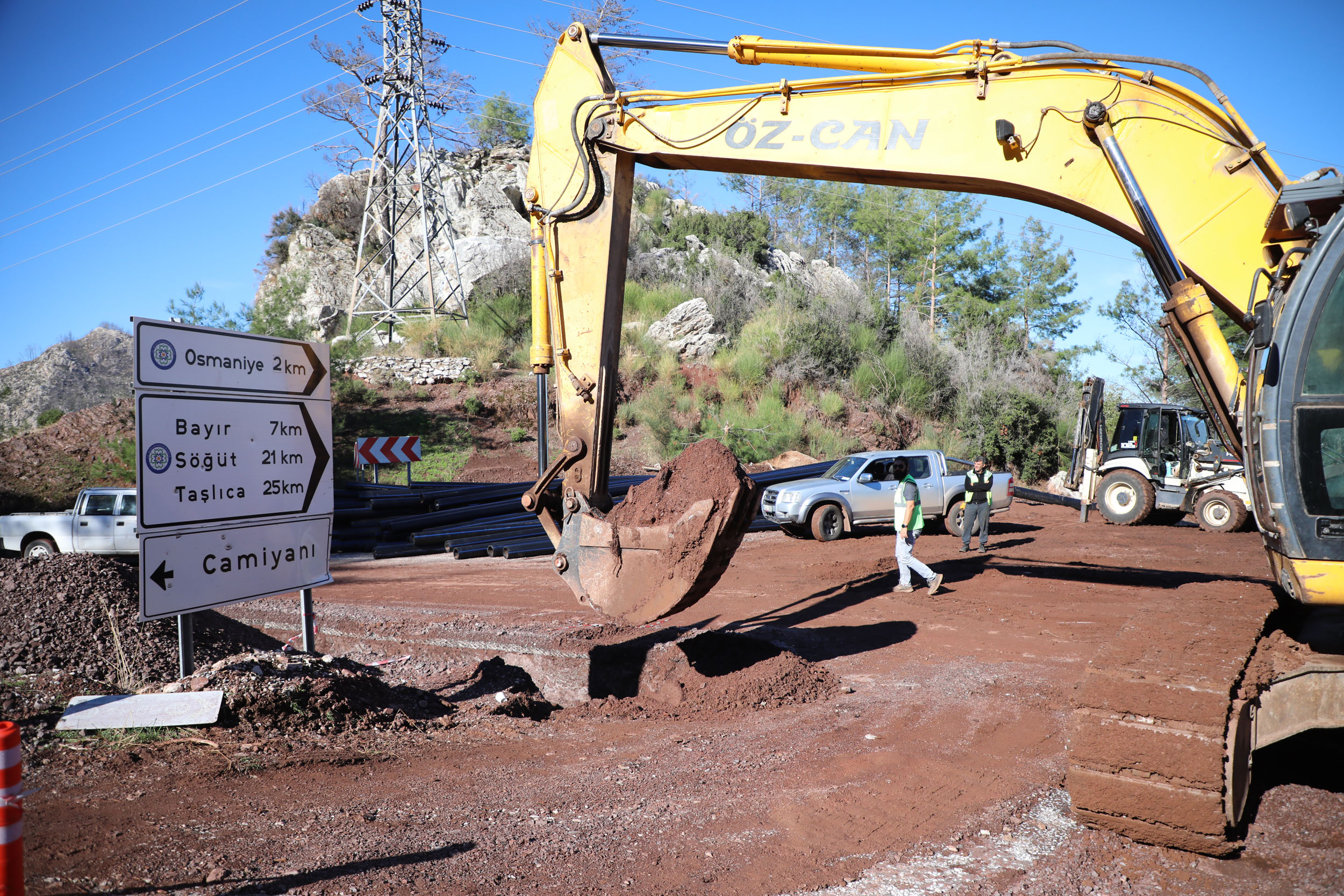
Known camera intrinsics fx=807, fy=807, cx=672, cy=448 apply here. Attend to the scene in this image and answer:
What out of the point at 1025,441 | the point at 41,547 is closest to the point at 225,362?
the point at 41,547

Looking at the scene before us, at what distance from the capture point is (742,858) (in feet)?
12.6

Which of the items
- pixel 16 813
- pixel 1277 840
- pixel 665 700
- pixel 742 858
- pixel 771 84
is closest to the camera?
pixel 16 813

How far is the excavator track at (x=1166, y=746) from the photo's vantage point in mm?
3586

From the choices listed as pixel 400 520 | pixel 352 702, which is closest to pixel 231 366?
pixel 352 702

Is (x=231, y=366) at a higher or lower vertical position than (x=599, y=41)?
lower

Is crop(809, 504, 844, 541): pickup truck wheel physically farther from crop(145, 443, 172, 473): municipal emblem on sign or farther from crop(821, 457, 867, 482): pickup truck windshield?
crop(145, 443, 172, 473): municipal emblem on sign

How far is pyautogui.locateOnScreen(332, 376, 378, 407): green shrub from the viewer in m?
27.0

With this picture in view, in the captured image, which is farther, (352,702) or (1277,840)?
(352,702)

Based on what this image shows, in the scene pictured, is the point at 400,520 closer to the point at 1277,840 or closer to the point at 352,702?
the point at 352,702

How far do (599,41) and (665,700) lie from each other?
→ 5463 millimetres

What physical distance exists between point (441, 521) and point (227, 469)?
34.2 ft

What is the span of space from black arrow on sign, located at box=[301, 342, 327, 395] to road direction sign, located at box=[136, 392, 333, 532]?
0.12 metres

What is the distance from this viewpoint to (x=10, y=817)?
2668 mm

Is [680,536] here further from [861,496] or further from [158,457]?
[861,496]
